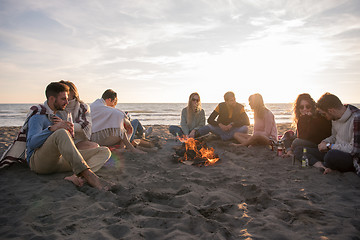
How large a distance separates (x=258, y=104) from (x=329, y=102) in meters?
2.67

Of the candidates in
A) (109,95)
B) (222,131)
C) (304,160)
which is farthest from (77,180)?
(222,131)

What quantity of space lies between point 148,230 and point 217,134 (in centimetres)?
586

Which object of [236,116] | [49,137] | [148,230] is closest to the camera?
[148,230]

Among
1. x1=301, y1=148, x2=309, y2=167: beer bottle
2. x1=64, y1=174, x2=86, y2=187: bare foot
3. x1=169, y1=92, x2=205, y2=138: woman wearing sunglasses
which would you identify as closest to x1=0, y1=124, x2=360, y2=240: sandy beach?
x1=64, y1=174, x2=86, y2=187: bare foot

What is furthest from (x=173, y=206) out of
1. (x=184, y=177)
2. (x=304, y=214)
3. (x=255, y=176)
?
(x=255, y=176)

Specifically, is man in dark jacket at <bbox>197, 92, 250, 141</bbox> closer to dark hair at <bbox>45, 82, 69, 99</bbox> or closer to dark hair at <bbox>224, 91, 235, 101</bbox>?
dark hair at <bbox>224, 91, 235, 101</bbox>

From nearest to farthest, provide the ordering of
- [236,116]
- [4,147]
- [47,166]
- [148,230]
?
[148,230]
[47,166]
[4,147]
[236,116]

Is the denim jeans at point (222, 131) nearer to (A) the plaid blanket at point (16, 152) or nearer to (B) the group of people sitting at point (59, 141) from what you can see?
(B) the group of people sitting at point (59, 141)

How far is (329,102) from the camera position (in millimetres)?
4141

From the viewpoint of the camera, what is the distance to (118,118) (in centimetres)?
570

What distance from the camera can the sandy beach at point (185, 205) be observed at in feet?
7.89

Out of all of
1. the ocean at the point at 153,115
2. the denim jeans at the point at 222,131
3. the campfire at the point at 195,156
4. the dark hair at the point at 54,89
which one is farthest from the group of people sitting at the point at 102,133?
the campfire at the point at 195,156

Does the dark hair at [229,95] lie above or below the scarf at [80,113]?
above

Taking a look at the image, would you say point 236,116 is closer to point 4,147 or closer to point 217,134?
point 217,134
